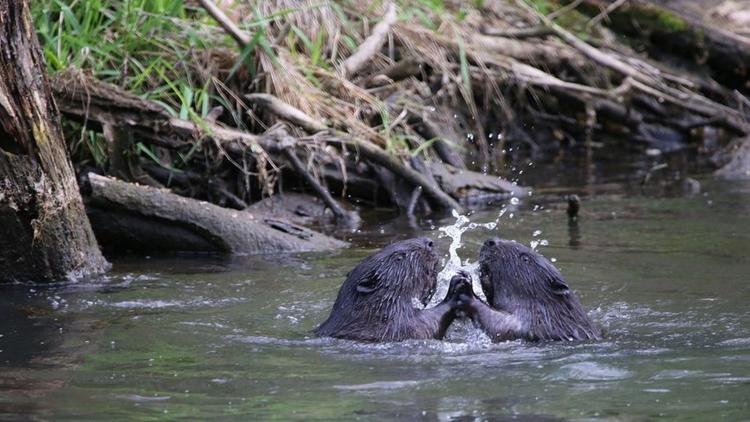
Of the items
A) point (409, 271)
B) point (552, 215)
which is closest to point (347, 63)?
point (552, 215)

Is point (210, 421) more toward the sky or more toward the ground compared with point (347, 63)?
more toward the ground

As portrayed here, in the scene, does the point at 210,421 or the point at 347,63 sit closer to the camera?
the point at 210,421

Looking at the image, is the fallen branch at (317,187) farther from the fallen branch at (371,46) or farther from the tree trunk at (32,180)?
the tree trunk at (32,180)

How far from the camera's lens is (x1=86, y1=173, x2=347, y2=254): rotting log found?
285 inches

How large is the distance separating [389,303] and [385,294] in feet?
0.13

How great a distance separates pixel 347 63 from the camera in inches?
358

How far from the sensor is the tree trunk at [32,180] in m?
5.97

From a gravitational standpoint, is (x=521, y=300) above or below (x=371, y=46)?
below

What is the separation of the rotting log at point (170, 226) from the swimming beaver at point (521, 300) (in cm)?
214

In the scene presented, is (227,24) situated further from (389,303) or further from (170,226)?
(389,303)

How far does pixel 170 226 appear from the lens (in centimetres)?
731

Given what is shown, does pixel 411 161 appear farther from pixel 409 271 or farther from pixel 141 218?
pixel 409 271

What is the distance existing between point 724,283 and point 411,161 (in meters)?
Answer: 2.75

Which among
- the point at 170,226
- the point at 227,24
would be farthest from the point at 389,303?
the point at 227,24
